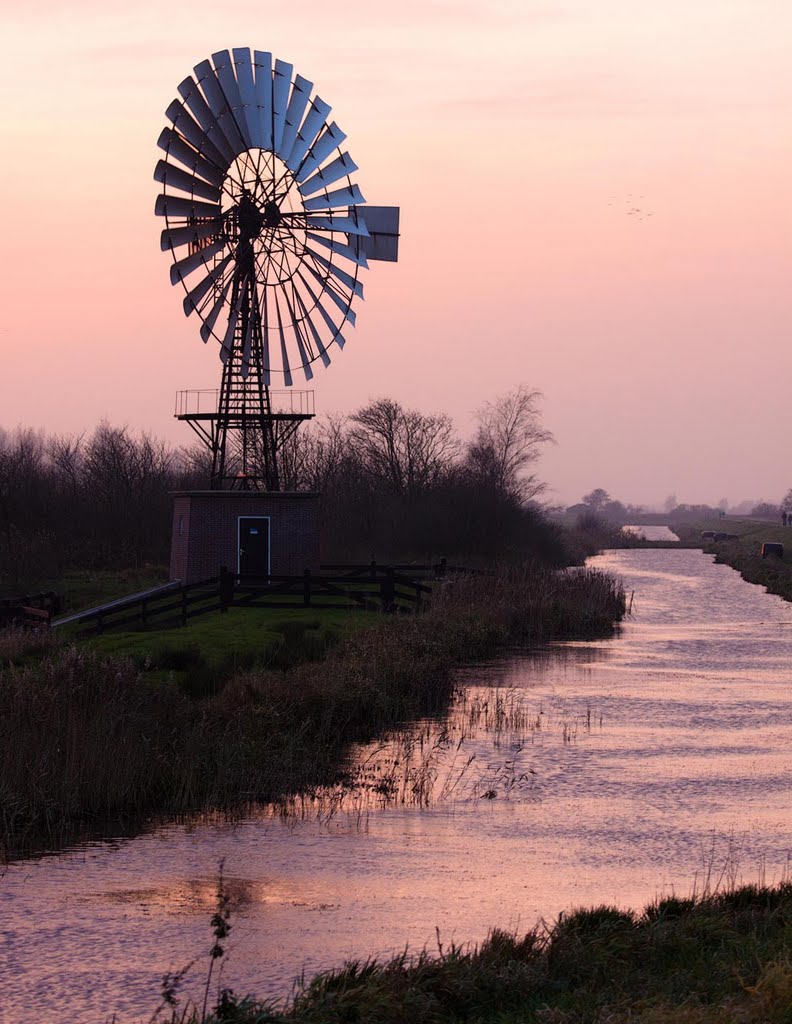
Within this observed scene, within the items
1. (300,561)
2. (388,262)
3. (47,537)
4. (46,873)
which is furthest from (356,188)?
(46,873)

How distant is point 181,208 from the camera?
136 feet

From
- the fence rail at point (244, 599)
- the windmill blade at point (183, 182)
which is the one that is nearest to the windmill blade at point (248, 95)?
the windmill blade at point (183, 182)

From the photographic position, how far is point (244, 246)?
140 ft

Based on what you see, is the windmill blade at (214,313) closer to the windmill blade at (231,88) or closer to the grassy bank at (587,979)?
the windmill blade at (231,88)

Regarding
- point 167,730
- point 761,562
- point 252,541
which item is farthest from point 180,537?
point 761,562

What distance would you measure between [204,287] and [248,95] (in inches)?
249

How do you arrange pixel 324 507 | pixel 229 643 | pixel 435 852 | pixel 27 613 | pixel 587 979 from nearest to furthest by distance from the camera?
1. pixel 587 979
2. pixel 435 852
3. pixel 229 643
4. pixel 27 613
5. pixel 324 507

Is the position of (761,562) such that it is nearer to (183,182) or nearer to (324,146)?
(324,146)

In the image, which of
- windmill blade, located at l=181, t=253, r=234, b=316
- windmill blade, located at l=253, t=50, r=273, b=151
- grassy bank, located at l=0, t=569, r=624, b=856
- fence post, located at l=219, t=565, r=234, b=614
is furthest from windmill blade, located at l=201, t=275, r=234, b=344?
grassy bank, located at l=0, t=569, r=624, b=856

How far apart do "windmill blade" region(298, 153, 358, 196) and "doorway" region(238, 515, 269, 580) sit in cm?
1119

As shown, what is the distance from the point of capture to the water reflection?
12.2 m

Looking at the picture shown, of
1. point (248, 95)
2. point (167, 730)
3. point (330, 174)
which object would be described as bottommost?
point (167, 730)

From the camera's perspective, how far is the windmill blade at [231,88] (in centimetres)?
4006

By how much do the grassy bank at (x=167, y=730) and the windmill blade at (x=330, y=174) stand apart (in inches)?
751
